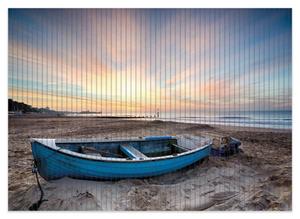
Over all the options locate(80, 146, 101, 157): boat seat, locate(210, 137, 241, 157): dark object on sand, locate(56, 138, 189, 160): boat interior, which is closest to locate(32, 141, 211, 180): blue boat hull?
locate(56, 138, 189, 160): boat interior

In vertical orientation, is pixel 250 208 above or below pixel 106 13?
below

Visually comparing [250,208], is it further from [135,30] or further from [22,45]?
[22,45]

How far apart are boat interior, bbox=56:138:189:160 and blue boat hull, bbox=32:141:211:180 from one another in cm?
24

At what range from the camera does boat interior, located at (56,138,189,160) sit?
352 centimetres

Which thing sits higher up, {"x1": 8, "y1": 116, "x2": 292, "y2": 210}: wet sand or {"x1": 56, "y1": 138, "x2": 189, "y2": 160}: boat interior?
{"x1": 56, "y1": 138, "x2": 189, "y2": 160}: boat interior

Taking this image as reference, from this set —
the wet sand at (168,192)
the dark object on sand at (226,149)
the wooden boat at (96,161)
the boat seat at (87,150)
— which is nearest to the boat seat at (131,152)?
the wooden boat at (96,161)

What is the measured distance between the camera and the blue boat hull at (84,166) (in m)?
2.71

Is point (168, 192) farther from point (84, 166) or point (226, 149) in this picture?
point (226, 149)

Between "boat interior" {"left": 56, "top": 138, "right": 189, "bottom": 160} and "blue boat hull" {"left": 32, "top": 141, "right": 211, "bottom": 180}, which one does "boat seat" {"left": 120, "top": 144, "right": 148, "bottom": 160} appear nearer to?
"boat interior" {"left": 56, "top": 138, "right": 189, "bottom": 160}

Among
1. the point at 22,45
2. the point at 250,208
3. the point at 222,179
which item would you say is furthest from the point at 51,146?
the point at 250,208

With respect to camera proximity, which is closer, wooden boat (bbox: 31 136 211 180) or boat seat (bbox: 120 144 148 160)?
wooden boat (bbox: 31 136 211 180)

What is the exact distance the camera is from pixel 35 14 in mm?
3045

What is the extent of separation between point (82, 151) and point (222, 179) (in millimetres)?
3007

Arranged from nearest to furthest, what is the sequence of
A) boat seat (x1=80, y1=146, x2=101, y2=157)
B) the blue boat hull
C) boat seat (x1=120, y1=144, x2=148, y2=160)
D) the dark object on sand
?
the blue boat hull → boat seat (x1=120, y1=144, x2=148, y2=160) → boat seat (x1=80, y1=146, x2=101, y2=157) → the dark object on sand
